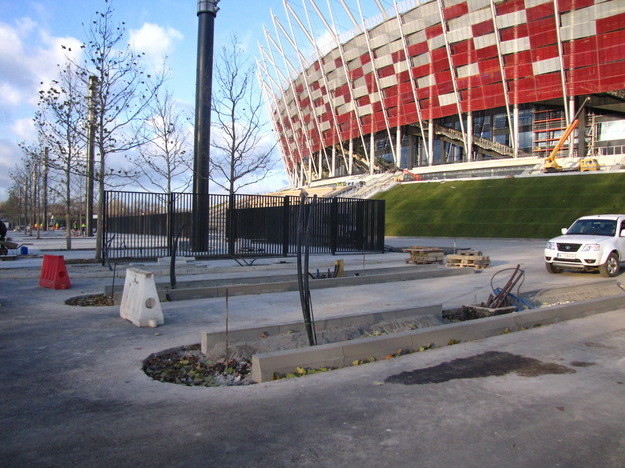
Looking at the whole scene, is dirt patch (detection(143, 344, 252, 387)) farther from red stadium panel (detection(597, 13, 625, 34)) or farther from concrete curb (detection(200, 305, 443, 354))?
red stadium panel (detection(597, 13, 625, 34))

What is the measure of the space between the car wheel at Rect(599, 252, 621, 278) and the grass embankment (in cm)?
1969

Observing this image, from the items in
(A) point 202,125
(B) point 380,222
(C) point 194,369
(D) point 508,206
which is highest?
(A) point 202,125

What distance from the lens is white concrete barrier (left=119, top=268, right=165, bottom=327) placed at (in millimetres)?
7797

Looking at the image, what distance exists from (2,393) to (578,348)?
6.97 metres

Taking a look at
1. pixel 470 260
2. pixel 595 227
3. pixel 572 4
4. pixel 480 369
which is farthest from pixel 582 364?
pixel 572 4

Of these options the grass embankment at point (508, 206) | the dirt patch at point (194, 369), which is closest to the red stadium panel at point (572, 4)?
the grass embankment at point (508, 206)

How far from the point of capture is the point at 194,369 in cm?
580

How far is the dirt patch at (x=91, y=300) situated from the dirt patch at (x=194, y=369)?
4.00m

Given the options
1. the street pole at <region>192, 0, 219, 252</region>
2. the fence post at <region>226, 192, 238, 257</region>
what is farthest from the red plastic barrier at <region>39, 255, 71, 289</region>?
the fence post at <region>226, 192, 238, 257</region>

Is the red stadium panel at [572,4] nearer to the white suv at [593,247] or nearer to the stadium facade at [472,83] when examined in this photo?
the stadium facade at [472,83]

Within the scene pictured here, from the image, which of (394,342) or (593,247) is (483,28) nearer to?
(593,247)

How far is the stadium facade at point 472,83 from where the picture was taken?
51812 millimetres

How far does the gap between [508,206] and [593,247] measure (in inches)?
1057

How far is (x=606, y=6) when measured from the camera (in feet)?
163
